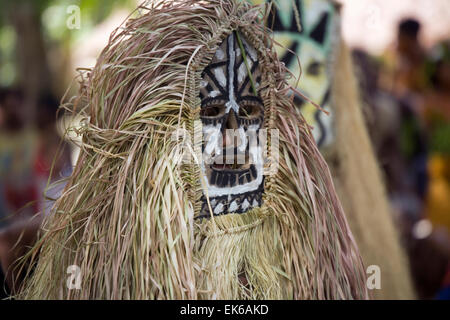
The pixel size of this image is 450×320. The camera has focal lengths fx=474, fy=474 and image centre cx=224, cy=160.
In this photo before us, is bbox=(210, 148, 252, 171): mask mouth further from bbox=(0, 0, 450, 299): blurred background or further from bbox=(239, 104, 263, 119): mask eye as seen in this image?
bbox=(0, 0, 450, 299): blurred background

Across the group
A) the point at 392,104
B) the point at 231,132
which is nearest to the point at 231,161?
the point at 231,132

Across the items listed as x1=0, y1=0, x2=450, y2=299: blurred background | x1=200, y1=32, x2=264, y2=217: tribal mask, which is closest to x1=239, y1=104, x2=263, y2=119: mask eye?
x1=200, y1=32, x2=264, y2=217: tribal mask

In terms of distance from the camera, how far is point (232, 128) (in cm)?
115

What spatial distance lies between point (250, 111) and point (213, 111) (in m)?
0.10

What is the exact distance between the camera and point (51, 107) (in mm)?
2918

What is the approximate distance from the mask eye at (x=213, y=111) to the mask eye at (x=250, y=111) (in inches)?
2.3

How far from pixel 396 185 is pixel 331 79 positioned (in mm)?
1554

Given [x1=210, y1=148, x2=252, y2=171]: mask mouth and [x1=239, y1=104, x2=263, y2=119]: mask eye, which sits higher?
[x1=239, y1=104, x2=263, y2=119]: mask eye

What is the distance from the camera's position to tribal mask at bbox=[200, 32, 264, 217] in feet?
3.64

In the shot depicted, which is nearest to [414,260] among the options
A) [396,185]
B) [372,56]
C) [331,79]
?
[396,185]

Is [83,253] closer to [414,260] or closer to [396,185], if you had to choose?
[414,260]

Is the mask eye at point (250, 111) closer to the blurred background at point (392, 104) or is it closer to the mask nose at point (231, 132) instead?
the mask nose at point (231, 132)

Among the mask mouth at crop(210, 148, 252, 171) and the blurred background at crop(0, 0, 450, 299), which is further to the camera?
the blurred background at crop(0, 0, 450, 299)

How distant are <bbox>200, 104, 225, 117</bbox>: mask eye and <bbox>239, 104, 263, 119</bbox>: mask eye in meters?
0.06
